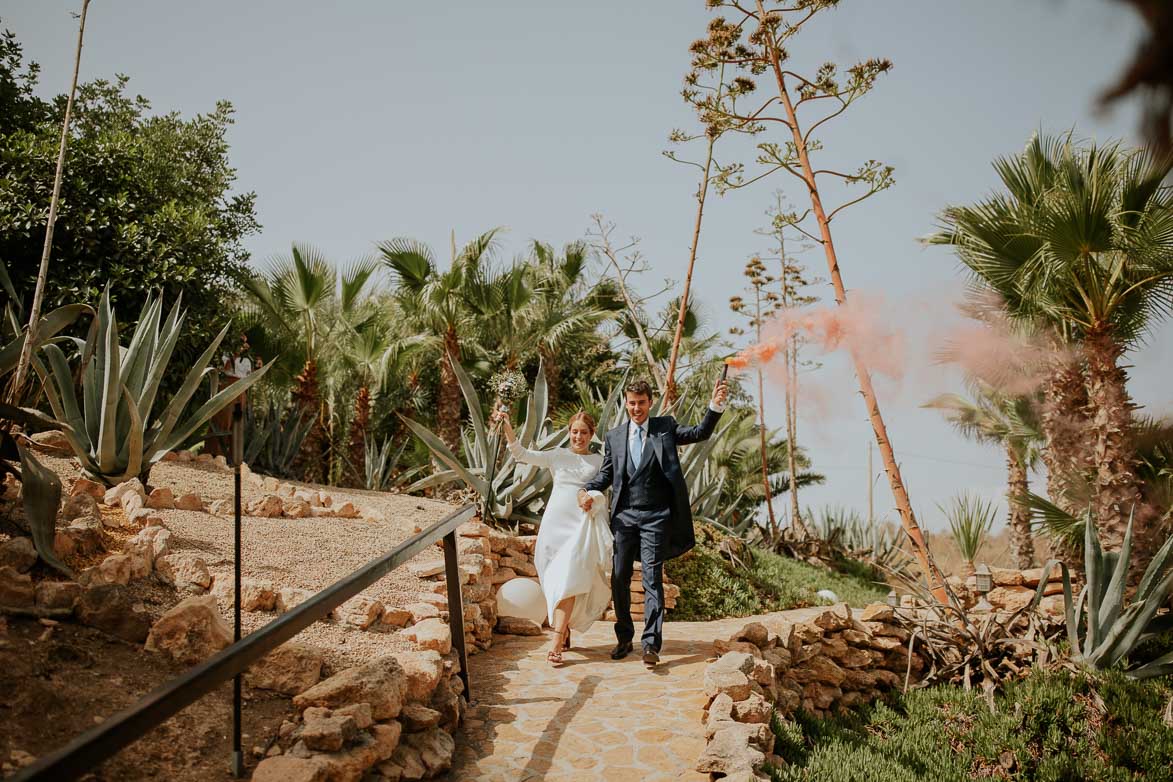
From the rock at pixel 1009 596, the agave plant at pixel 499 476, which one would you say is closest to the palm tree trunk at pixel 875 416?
the rock at pixel 1009 596

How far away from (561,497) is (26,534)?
9.78 ft

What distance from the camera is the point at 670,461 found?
198 inches

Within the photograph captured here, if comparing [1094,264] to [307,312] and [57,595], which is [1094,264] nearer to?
[57,595]

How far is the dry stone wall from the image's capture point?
348 centimetres

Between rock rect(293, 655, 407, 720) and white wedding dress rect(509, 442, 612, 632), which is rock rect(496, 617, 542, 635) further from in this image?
rock rect(293, 655, 407, 720)

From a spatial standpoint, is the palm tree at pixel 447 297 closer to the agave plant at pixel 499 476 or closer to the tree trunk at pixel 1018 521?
the agave plant at pixel 499 476

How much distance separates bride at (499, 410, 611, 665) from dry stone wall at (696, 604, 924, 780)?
34.7 inches

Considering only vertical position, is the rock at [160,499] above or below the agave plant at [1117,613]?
above

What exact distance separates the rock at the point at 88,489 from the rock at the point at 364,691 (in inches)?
97.0

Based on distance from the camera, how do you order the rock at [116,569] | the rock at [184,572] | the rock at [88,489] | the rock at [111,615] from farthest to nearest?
1. the rock at [88,489]
2. the rock at [184,572]
3. the rock at [116,569]
4. the rock at [111,615]

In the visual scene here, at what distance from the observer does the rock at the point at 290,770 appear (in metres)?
2.52

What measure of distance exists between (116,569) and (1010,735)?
501 centimetres

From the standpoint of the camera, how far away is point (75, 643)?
3006mm

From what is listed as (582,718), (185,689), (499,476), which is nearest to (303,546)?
(499,476)
